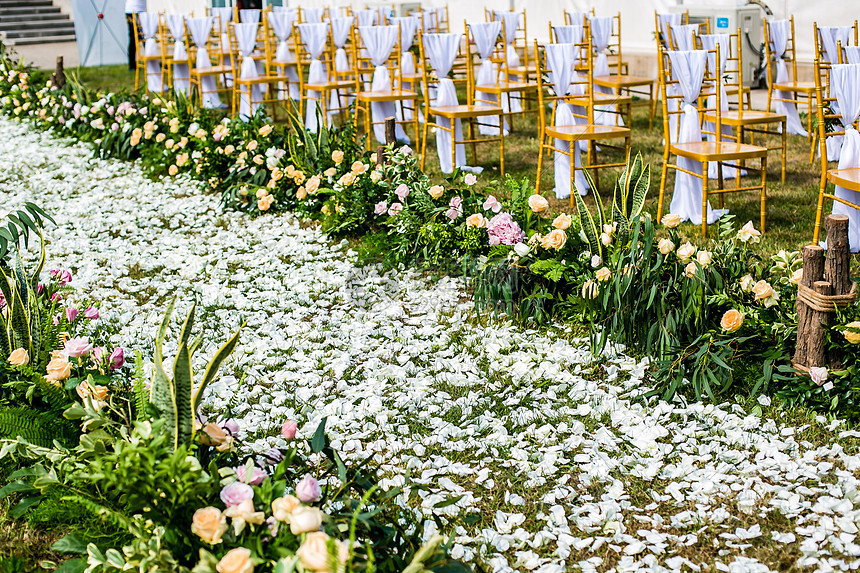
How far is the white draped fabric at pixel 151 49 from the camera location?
10242 millimetres

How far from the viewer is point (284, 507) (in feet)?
5.37

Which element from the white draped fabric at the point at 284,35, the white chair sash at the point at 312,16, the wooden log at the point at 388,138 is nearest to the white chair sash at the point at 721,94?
the wooden log at the point at 388,138

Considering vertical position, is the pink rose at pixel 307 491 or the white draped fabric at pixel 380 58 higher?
the white draped fabric at pixel 380 58

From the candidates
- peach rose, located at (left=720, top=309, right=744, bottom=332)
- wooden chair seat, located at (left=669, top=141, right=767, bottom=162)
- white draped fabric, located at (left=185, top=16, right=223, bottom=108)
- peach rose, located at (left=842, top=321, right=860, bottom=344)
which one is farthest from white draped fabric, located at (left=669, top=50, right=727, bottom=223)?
white draped fabric, located at (left=185, top=16, right=223, bottom=108)

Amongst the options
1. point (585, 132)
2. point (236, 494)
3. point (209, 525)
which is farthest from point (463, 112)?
point (209, 525)

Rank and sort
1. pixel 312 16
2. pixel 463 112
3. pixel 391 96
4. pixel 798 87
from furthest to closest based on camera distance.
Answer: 1. pixel 312 16
2. pixel 391 96
3. pixel 798 87
4. pixel 463 112

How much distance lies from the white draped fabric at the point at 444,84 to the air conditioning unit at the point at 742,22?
11.0ft

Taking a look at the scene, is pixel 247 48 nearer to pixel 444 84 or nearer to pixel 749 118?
pixel 444 84

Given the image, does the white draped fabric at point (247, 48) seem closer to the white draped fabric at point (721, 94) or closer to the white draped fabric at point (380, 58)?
the white draped fabric at point (380, 58)

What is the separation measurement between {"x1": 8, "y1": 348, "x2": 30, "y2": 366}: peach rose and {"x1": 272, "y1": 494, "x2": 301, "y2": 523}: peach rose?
1088mm

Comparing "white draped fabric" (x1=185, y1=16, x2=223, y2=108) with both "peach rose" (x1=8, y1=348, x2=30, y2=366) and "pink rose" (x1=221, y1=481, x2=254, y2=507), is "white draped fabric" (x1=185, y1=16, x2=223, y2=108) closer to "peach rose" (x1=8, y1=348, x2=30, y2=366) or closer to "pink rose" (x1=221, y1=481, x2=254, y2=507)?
"peach rose" (x1=8, y1=348, x2=30, y2=366)

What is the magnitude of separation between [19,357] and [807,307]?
237 centimetres

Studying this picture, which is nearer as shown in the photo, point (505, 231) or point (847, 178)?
point (505, 231)

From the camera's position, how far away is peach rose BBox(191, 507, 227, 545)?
1605 mm
